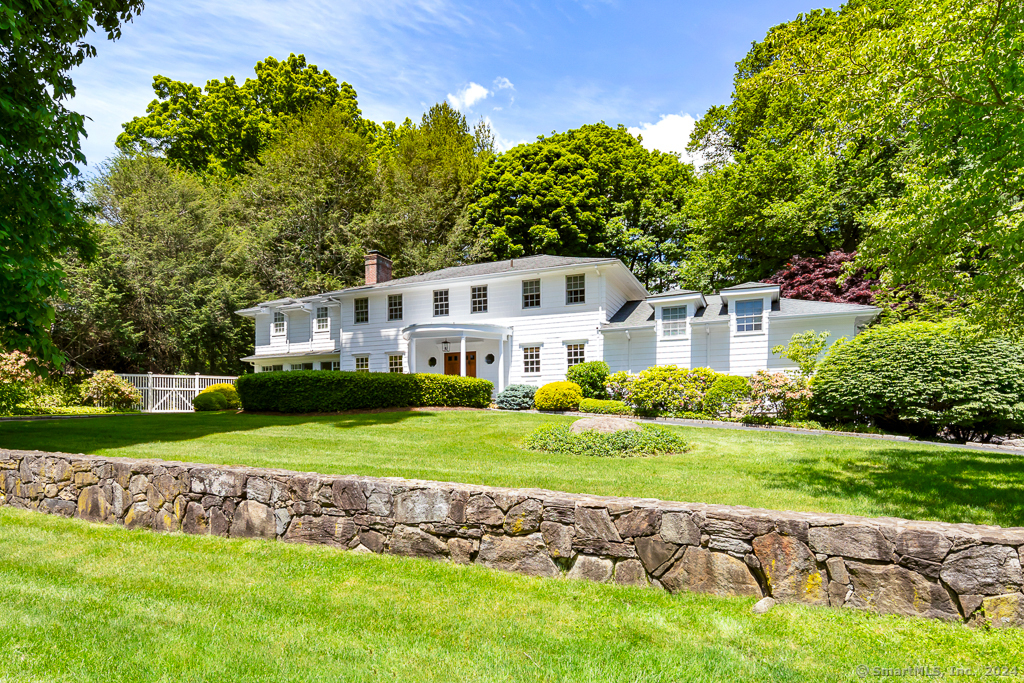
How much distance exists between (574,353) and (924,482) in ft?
49.2

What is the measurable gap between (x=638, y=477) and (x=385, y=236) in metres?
28.4

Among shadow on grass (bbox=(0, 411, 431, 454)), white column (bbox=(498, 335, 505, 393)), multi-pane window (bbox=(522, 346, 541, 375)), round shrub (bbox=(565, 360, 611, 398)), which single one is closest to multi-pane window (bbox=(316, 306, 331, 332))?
white column (bbox=(498, 335, 505, 393))

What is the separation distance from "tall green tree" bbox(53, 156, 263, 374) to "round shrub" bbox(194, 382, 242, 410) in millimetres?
5571

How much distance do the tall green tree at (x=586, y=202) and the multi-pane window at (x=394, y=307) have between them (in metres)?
9.01

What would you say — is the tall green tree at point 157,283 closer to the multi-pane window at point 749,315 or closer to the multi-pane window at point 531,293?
the multi-pane window at point 531,293

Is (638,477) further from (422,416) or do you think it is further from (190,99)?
(190,99)

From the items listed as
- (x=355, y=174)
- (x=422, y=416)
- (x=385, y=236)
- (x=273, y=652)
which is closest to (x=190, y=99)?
(x=355, y=174)

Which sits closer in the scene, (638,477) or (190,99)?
(638,477)

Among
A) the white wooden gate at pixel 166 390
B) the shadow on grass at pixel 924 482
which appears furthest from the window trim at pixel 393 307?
the shadow on grass at pixel 924 482

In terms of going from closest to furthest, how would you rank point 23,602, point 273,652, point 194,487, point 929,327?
point 273,652 < point 23,602 < point 194,487 < point 929,327

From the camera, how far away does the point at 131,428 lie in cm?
1312

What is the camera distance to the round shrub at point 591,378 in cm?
2005

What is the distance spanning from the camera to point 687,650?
3.14m

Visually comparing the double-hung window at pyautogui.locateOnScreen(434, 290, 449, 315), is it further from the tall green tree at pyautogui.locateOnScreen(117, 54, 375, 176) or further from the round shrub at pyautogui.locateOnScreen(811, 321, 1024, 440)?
the tall green tree at pyautogui.locateOnScreen(117, 54, 375, 176)
